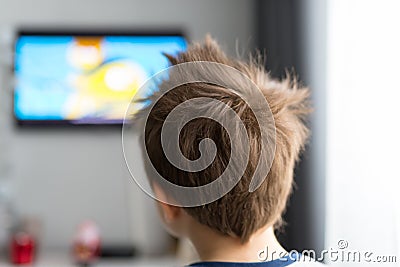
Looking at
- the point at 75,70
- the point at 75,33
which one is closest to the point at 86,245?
the point at 75,70

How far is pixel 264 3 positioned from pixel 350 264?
188 cm

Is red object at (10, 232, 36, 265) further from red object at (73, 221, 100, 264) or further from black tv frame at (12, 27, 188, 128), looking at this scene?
black tv frame at (12, 27, 188, 128)

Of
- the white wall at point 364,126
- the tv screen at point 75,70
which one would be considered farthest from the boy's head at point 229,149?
the tv screen at point 75,70

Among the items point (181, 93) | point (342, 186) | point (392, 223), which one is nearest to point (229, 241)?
point (181, 93)

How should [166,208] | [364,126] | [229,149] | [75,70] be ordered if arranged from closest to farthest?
[229,149] < [166,208] < [364,126] < [75,70]

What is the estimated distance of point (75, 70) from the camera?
3.56m

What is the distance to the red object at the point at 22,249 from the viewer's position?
3273 mm

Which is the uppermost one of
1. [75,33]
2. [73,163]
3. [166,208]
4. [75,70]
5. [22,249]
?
[75,33]

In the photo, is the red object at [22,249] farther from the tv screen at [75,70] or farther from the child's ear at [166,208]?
the child's ear at [166,208]

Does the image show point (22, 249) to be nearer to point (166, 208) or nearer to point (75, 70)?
point (75, 70)

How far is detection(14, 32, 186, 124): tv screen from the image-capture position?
3543 millimetres

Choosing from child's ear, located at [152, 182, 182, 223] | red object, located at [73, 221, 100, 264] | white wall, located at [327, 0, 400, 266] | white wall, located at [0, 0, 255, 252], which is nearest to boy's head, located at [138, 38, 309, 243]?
child's ear, located at [152, 182, 182, 223]

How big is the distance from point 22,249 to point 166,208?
2.19 m

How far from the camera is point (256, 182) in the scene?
117 cm
